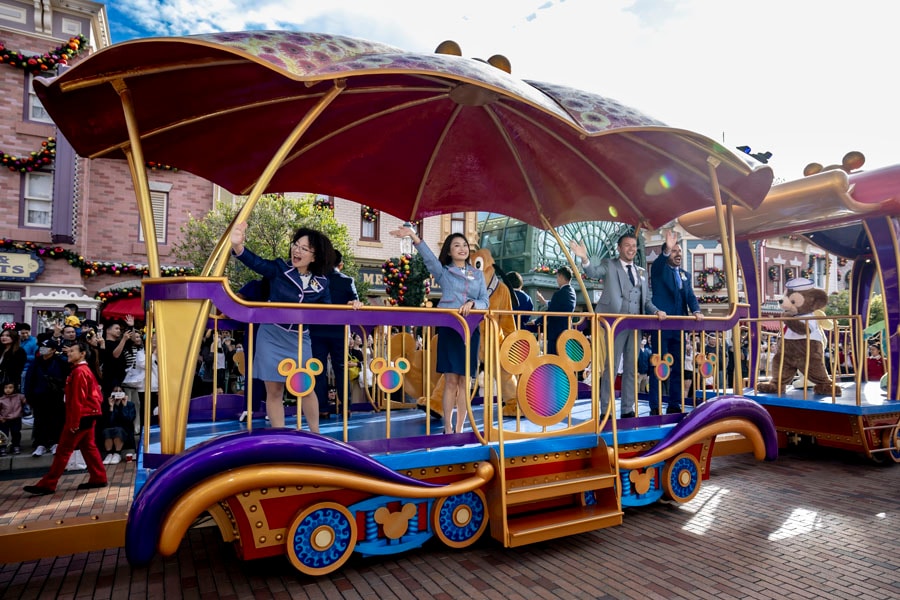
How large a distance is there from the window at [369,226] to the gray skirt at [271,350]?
16732mm

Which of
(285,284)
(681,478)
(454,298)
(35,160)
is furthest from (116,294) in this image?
(681,478)

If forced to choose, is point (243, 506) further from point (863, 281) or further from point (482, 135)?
point (863, 281)

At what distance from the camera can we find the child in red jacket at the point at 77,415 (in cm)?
534

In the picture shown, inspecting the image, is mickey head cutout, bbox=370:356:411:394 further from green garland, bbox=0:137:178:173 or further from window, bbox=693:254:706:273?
window, bbox=693:254:706:273

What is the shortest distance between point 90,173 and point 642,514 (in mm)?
17888

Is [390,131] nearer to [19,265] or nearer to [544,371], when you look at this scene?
[544,371]

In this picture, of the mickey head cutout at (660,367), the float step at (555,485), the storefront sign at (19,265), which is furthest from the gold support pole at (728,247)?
the storefront sign at (19,265)

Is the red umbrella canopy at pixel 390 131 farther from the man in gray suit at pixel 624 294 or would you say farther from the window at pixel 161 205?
the window at pixel 161 205

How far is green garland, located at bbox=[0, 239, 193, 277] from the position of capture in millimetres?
14770

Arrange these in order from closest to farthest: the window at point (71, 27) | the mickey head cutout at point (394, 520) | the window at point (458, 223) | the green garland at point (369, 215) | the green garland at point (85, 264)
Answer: the mickey head cutout at point (394, 520), the green garland at point (85, 264), the window at point (71, 27), the green garland at point (369, 215), the window at point (458, 223)

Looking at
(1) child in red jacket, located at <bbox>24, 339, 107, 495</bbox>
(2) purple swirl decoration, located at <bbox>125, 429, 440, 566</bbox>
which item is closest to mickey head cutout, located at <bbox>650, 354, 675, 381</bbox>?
(2) purple swirl decoration, located at <bbox>125, 429, 440, 566</bbox>

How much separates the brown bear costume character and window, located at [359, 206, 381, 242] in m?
15.0

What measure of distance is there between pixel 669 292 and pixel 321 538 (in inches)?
161

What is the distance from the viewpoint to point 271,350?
12.3 ft
